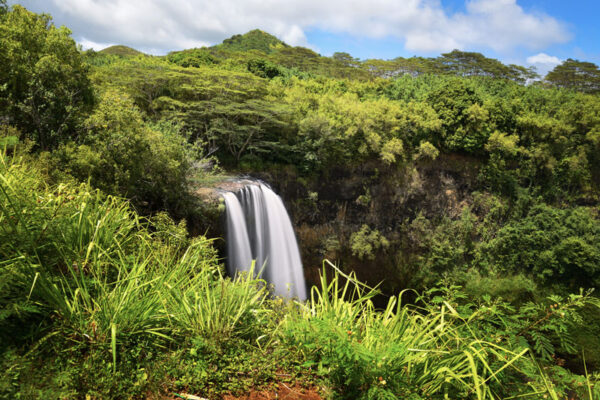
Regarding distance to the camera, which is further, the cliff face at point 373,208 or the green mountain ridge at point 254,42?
the green mountain ridge at point 254,42

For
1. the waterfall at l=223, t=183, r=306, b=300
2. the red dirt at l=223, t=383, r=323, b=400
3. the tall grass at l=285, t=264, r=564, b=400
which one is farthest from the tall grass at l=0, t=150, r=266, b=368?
the waterfall at l=223, t=183, r=306, b=300

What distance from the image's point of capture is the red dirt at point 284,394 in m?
1.77

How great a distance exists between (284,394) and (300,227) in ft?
41.6

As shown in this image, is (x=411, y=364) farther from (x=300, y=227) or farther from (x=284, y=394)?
(x=300, y=227)

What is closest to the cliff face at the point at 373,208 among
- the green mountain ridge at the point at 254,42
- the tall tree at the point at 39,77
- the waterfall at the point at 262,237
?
the waterfall at the point at 262,237

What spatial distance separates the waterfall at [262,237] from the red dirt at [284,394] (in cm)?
734

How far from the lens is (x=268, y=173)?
13555mm

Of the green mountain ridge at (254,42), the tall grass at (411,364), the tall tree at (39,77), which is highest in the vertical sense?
the green mountain ridge at (254,42)

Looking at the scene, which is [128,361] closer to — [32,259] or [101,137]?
[32,259]

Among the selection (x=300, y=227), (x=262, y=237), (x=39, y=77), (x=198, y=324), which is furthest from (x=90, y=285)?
(x=300, y=227)

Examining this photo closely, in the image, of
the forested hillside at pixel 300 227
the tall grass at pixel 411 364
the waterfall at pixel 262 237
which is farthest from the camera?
the waterfall at pixel 262 237

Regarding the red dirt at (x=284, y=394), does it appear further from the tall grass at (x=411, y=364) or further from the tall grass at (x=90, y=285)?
the tall grass at (x=90, y=285)

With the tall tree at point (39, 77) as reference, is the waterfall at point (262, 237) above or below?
below

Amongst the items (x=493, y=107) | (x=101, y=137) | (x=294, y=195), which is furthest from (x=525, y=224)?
(x=101, y=137)
